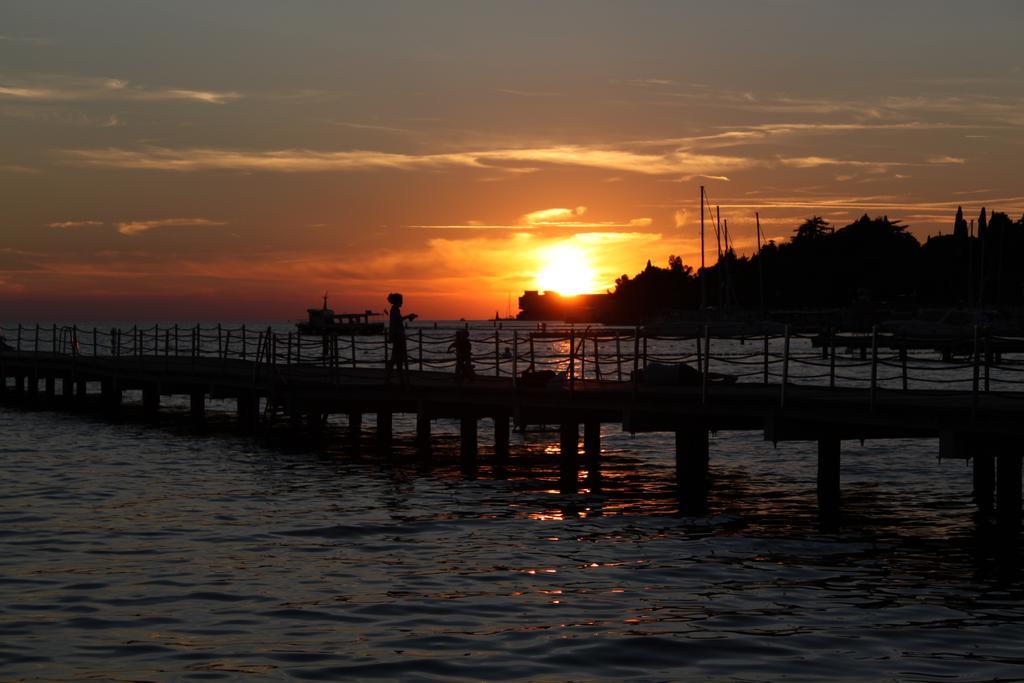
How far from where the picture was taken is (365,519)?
71.6ft

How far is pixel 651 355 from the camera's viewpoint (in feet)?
146

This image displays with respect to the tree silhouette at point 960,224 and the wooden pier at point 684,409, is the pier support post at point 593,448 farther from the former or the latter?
the tree silhouette at point 960,224

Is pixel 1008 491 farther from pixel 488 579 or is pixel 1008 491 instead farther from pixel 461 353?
pixel 461 353

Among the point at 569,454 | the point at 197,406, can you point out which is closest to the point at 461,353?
the point at 569,454

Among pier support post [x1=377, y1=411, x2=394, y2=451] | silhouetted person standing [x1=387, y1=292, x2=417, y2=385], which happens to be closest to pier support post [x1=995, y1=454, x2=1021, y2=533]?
silhouetted person standing [x1=387, y1=292, x2=417, y2=385]

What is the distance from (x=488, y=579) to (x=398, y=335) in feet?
44.4

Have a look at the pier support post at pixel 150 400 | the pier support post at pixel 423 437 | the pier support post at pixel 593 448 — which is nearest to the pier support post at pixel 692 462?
the pier support post at pixel 593 448

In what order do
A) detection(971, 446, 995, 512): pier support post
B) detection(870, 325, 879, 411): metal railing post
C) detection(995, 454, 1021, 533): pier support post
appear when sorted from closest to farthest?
detection(870, 325, 879, 411): metal railing post, detection(995, 454, 1021, 533): pier support post, detection(971, 446, 995, 512): pier support post

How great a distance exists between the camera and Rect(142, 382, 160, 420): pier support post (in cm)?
4672

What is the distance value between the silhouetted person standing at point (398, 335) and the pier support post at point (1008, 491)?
489 inches

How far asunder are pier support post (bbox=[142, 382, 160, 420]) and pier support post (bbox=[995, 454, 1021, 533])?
3277cm

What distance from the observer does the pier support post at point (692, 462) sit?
25.0 m

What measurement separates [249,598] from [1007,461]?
41.9 ft

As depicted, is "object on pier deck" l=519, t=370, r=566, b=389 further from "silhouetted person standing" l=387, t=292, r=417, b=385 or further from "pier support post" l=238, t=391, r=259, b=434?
"pier support post" l=238, t=391, r=259, b=434
